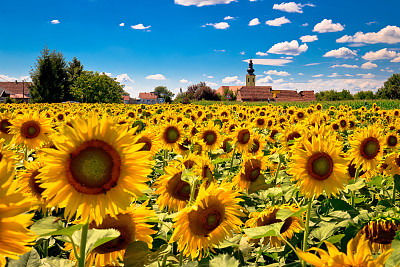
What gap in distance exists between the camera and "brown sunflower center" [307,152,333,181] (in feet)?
8.35

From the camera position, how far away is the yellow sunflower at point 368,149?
4023mm

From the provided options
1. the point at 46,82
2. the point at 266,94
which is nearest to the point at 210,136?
the point at 46,82

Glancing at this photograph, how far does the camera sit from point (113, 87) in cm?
5425

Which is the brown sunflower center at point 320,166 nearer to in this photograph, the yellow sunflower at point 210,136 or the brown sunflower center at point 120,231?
the brown sunflower center at point 120,231

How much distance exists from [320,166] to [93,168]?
1.85m

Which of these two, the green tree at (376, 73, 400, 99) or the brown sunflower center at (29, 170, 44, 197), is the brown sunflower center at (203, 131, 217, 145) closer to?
the brown sunflower center at (29, 170, 44, 197)

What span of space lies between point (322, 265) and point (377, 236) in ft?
2.69

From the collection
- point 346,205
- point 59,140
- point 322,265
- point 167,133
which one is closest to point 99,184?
point 59,140

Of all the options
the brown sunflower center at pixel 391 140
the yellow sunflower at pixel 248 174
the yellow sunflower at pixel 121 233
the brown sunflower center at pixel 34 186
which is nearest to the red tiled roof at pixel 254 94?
the brown sunflower center at pixel 391 140

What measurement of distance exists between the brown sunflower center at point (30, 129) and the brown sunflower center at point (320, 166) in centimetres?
350

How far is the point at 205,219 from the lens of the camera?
1.88 m

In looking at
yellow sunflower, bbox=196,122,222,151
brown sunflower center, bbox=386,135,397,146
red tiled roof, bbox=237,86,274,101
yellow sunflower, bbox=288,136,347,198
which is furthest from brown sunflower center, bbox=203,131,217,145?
red tiled roof, bbox=237,86,274,101

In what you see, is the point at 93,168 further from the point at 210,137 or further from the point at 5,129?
the point at 5,129

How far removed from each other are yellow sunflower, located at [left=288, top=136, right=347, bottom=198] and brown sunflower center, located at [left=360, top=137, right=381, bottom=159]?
1.72m
